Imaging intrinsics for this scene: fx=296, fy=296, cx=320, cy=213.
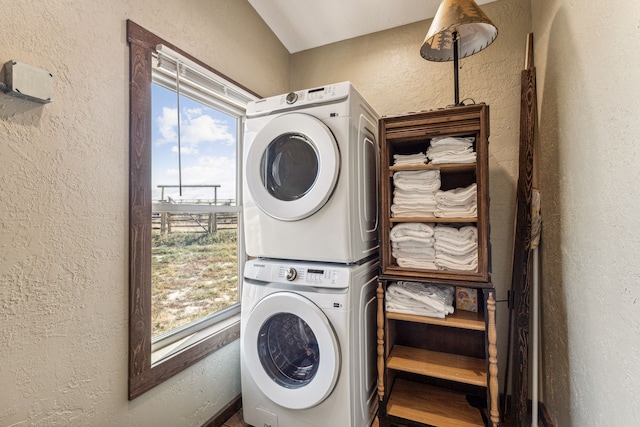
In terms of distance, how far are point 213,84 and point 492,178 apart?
181 cm

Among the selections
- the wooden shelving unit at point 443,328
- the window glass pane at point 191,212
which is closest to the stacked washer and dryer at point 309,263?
the wooden shelving unit at point 443,328

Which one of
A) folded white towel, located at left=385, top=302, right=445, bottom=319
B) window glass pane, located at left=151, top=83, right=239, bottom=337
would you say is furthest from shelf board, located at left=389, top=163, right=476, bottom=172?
window glass pane, located at left=151, top=83, right=239, bottom=337

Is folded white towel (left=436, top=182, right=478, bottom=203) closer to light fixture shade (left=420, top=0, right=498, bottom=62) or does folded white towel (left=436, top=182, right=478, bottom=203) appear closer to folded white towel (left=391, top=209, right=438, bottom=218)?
folded white towel (left=391, top=209, right=438, bottom=218)

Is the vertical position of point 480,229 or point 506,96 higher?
point 506,96

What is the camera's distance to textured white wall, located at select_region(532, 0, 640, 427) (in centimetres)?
88

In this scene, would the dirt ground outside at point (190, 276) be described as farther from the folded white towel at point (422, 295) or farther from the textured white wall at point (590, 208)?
the textured white wall at point (590, 208)

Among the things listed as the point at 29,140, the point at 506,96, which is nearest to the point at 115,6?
the point at 29,140

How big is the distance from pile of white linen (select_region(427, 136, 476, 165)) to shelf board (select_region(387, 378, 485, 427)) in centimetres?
129

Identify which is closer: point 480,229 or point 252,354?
point 480,229

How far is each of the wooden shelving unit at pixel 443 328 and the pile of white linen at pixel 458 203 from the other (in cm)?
4

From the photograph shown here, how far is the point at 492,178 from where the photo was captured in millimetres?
1893

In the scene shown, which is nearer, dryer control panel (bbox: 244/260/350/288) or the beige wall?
the beige wall

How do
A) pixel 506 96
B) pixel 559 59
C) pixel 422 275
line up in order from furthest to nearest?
pixel 506 96, pixel 422 275, pixel 559 59

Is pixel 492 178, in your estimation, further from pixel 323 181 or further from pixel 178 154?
pixel 178 154
